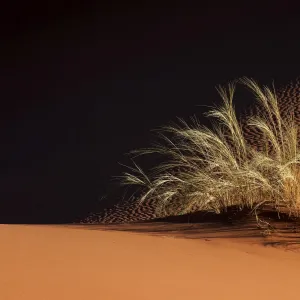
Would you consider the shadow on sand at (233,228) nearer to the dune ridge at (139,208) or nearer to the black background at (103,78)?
the dune ridge at (139,208)

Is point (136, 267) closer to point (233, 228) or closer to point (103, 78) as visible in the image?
point (233, 228)

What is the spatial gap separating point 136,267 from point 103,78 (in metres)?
16.9

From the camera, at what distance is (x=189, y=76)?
19.9 m

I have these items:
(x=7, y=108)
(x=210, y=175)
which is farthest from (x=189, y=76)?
(x=210, y=175)

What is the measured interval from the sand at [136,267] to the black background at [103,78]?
7.69 m

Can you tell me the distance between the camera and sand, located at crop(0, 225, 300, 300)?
4.09 m

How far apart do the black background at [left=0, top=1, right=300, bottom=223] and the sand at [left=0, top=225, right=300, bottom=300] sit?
25.2 ft

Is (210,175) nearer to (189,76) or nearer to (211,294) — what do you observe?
(211,294)

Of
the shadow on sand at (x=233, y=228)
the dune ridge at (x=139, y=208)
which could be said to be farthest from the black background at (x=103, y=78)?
the shadow on sand at (x=233, y=228)

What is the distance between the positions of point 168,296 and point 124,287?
0.88 ft

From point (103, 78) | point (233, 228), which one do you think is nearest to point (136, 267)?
point (233, 228)

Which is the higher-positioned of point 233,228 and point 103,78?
point 103,78

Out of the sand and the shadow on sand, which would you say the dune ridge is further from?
the sand

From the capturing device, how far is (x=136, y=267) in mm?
4773
